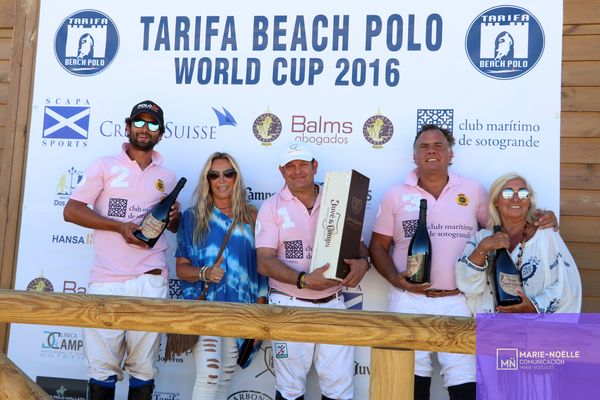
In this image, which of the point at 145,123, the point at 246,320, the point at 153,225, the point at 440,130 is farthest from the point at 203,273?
the point at 440,130

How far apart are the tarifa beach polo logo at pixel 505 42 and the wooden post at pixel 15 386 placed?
2703 millimetres

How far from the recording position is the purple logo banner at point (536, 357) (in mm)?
2055

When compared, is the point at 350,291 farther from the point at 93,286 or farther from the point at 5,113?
the point at 5,113

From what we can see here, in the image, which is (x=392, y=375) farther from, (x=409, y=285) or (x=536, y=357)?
(x=409, y=285)

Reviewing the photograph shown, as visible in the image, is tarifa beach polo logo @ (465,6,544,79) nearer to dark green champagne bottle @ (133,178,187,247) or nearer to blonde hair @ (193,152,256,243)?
blonde hair @ (193,152,256,243)

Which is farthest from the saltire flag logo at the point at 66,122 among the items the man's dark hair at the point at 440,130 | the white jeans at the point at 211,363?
the man's dark hair at the point at 440,130

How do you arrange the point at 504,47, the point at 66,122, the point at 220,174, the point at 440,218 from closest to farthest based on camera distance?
the point at 440,218 → the point at 220,174 → the point at 504,47 → the point at 66,122

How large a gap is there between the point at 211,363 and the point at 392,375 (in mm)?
1443

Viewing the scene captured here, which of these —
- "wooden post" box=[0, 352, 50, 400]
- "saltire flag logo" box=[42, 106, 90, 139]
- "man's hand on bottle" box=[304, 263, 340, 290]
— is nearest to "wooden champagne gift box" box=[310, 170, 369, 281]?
"man's hand on bottle" box=[304, 263, 340, 290]

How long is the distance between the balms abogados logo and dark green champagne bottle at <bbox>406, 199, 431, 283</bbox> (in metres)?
1.01

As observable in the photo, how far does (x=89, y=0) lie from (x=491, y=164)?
8.40 feet

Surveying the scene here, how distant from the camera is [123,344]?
3.35 meters

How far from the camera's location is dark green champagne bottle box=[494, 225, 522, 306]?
297 cm

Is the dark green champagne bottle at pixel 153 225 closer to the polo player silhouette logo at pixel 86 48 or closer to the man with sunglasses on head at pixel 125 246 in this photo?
the man with sunglasses on head at pixel 125 246
